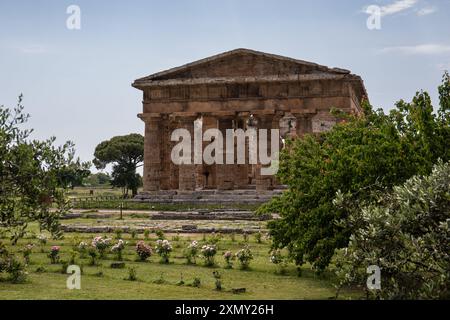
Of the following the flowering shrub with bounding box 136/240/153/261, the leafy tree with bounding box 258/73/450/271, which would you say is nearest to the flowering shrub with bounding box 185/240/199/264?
the flowering shrub with bounding box 136/240/153/261

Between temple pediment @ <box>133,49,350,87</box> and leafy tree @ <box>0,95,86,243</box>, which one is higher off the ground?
temple pediment @ <box>133,49,350,87</box>

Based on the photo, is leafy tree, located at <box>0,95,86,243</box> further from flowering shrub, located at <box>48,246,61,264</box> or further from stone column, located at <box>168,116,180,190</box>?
stone column, located at <box>168,116,180,190</box>

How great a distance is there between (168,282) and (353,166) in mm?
5292

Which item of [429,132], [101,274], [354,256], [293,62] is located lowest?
[101,274]

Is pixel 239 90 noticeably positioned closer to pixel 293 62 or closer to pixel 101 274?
pixel 293 62

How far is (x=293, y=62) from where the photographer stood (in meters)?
47.7

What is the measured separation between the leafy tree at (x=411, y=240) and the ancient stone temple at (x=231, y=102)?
37.0 metres

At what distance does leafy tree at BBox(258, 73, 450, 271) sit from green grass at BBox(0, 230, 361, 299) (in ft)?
3.17

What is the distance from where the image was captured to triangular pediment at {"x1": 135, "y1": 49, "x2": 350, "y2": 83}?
1869 inches

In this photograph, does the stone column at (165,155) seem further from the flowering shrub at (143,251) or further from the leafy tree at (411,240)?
the leafy tree at (411,240)

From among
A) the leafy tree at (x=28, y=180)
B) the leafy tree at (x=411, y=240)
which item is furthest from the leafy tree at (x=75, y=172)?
the leafy tree at (x=411, y=240)
